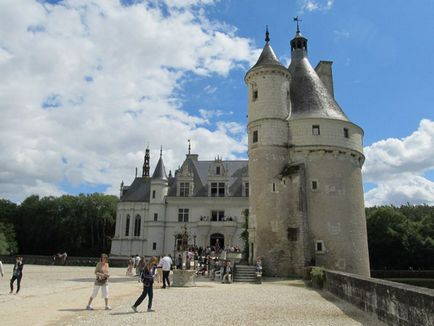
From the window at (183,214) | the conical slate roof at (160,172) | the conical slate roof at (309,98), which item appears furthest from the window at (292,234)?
the conical slate roof at (160,172)

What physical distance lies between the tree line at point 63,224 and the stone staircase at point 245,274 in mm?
42670

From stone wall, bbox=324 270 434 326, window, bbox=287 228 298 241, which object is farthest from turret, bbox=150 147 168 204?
stone wall, bbox=324 270 434 326

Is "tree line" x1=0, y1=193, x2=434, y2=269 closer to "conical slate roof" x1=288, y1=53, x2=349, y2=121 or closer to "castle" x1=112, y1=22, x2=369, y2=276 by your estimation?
"castle" x1=112, y1=22, x2=369, y2=276

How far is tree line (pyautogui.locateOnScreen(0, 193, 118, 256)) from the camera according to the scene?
6375 centimetres

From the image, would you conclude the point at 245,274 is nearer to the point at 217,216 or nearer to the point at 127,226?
the point at 217,216

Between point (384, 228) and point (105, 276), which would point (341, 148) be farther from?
point (384, 228)

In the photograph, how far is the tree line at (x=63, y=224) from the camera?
63.8 m

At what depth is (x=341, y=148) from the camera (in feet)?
94.8

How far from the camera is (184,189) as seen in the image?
47562mm

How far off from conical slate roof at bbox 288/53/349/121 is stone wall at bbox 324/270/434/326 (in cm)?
1789

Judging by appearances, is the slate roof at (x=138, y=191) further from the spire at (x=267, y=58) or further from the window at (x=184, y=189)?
the spire at (x=267, y=58)

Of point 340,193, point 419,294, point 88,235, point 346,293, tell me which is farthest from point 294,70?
point 88,235

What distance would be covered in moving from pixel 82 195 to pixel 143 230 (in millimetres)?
27917

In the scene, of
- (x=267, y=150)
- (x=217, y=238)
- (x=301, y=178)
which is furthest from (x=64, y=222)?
(x=301, y=178)
